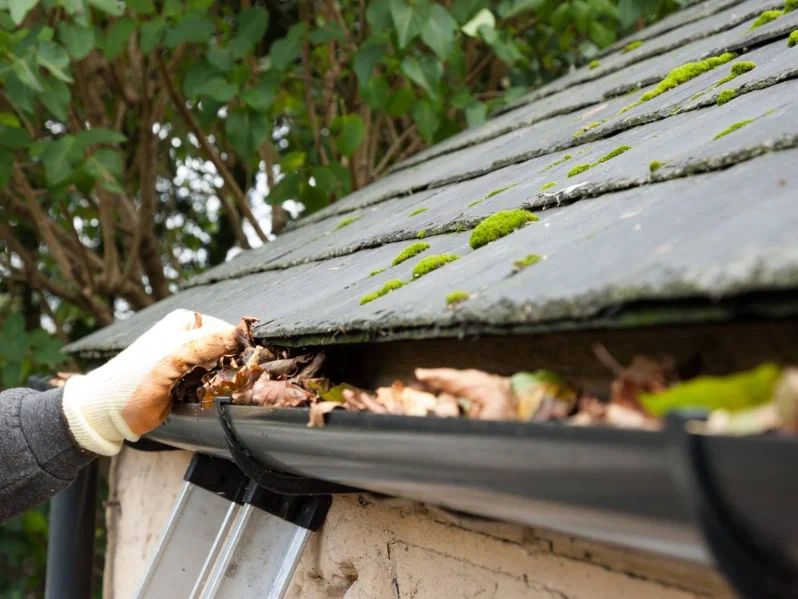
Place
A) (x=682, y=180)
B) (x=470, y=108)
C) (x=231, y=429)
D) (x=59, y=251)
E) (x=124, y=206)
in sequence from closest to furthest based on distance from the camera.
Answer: (x=682, y=180)
(x=231, y=429)
(x=470, y=108)
(x=59, y=251)
(x=124, y=206)

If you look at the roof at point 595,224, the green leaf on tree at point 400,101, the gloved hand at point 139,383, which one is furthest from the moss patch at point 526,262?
the green leaf on tree at point 400,101

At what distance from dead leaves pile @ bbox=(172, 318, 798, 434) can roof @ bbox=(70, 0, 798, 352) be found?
0.06m

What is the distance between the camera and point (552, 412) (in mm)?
860

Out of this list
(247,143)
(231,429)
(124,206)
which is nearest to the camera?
(231,429)

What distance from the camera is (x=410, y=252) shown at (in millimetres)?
1703

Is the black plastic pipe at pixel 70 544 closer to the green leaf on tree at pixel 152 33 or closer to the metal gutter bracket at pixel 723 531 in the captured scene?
the green leaf on tree at pixel 152 33

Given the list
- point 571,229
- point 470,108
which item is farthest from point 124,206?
point 571,229

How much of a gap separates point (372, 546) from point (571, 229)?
757 mm

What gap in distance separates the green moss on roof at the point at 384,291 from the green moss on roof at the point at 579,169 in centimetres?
50

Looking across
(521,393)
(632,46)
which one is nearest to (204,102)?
(632,46)

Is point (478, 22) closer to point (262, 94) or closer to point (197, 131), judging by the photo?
point (262, 94)

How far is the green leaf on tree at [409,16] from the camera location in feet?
10.4

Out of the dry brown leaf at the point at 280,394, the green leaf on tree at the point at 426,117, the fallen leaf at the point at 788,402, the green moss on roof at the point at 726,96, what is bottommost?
the fallen leaf at the point at 788,402

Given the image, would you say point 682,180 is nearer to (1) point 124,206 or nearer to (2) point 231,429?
(2) point 231,429
